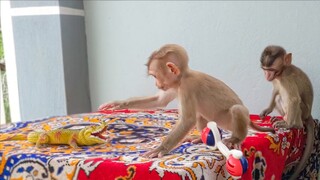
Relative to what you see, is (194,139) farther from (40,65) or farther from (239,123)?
(40,65)

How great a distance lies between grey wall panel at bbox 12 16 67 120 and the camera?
2229mm

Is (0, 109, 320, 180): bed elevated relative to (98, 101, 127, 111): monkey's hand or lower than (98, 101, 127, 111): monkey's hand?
lower

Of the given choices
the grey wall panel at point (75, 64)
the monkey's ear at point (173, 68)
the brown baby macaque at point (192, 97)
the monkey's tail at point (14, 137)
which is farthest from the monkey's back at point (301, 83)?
the grey wall panel at point (75, 64)

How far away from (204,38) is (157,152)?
98 centimetres

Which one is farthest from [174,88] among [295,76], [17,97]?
[17,97]

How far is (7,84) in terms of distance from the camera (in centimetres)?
244

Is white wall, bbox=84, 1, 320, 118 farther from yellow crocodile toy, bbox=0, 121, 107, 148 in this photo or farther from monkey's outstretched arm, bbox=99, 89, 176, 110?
yellow crocodile toy, bbox=0, 121, 107, 148

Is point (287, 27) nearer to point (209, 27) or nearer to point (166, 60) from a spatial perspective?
point (209, 27)

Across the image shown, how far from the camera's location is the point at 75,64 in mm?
2285

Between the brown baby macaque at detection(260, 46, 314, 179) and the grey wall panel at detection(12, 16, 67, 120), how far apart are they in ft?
3.92

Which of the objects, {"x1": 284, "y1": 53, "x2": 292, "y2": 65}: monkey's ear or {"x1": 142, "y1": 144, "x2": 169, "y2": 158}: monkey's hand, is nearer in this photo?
{"x1": 142, "y1": 144, "x2": 169, "y2": 158}: monkey's hand

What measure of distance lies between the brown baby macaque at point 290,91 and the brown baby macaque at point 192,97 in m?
0.34

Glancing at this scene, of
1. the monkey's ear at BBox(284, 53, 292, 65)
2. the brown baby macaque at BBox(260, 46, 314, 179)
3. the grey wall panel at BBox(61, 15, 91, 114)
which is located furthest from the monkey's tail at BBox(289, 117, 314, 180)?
the grey wall panel at BBox(61, 15, 91, 114)

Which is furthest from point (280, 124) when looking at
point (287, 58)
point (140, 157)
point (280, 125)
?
point (140, 157)
